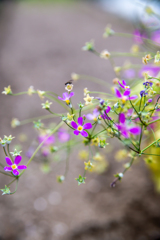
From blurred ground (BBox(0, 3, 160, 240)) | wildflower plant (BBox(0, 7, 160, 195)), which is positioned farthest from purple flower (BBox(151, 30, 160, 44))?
blurred ground (BBox(0, 3, 160, 240))

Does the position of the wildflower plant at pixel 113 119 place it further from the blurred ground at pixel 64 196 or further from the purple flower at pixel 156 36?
the blurred ground at pixel 64 196

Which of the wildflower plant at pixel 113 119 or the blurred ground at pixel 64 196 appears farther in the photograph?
the blurred ground at pixel 64 196

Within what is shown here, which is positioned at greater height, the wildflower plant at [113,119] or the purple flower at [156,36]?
the purple flower at [156,36]

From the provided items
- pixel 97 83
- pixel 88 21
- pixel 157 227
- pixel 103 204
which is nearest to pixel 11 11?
pixel 88 21

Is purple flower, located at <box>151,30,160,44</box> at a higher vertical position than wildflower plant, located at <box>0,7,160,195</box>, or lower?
higher

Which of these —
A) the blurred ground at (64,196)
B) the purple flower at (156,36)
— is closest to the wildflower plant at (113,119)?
the purple flower at (156,36)

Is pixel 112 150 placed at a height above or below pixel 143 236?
above

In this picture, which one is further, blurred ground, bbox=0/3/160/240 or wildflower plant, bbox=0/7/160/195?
blurred ground, bbox=0/3/160/240

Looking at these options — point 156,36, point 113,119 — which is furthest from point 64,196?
point 156,36

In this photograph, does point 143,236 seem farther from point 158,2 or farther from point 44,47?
point 44,47

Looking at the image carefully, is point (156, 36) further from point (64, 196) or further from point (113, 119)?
point (64, 196)

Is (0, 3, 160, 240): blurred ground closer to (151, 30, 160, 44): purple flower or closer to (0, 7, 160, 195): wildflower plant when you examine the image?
(0, 7, 160, 195): wildflower plant
